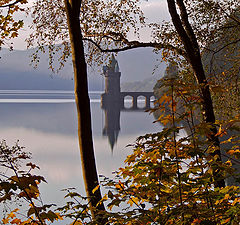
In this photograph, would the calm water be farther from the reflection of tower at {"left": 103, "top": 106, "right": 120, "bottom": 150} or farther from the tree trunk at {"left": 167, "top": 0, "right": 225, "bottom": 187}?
the tree trunk at {"left": 167, "top": 0, "right": 225, "bottom": 187}

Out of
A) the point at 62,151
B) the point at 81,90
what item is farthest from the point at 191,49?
the point at 62,151

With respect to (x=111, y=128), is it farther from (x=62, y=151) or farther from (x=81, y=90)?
(x=81, y=90)

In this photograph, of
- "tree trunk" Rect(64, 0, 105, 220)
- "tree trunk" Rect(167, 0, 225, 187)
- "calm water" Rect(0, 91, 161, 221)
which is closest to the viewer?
"tree trunk" Rect(64, 0, 105, 220)

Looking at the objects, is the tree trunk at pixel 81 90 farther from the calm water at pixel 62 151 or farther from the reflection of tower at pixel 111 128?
the reflection of tower at pixel 111 128

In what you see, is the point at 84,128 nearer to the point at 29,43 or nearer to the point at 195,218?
the point at 29,43

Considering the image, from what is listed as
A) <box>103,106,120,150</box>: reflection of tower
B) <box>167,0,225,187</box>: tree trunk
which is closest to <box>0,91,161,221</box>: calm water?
<box>103,106,120,150</box>: reflection of tower

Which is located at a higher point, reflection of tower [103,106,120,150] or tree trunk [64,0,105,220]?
tree trunk [64,0,105,220]

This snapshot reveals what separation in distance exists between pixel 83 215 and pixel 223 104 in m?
7.83

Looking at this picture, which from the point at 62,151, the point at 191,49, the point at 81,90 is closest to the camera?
the point at 81,90

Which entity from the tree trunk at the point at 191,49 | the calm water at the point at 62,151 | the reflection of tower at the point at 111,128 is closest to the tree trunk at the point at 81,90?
the tree trunk at the point at 191,49

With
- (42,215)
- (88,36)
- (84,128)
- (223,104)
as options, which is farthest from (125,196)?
(223,104)

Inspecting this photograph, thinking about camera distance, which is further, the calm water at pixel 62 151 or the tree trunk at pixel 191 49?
the calm water at pixel 62 151

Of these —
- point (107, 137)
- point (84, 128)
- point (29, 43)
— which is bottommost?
point (107, 137)

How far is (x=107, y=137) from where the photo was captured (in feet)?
187
